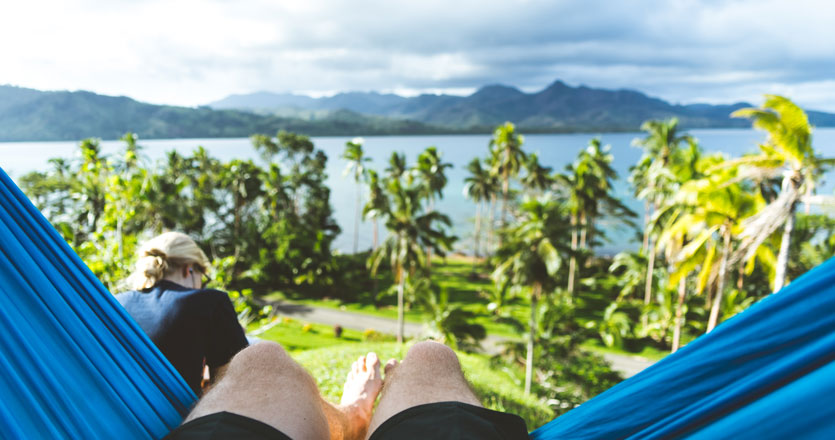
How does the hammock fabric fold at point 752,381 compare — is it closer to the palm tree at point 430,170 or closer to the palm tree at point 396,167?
the palm tree at point 396,167

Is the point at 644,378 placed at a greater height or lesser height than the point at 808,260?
greater

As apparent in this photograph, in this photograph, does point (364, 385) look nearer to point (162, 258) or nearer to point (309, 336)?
point (162, 258)

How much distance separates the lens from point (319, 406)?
134 cm

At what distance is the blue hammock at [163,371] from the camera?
29.4 inches

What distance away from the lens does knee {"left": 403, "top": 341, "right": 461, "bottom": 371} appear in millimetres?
1451

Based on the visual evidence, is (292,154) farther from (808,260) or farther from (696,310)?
(808,260)

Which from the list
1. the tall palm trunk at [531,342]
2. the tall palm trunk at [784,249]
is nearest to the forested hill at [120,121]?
the tall palm trunk at [784,249]

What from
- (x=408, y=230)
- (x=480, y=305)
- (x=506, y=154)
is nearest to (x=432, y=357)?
(x=408, y=230)

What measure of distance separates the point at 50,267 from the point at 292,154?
3387cm

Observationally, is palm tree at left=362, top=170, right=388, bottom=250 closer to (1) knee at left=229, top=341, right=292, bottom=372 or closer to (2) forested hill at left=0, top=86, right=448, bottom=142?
(2) forested hill at left=0, top=86, right=448, bottom=142

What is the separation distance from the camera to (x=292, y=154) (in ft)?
111

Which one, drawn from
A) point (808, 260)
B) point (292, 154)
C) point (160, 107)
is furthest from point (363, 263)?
point (160, 107)

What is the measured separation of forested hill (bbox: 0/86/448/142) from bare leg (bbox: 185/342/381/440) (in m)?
2.44

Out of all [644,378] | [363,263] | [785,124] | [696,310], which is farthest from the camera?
[363,263]
